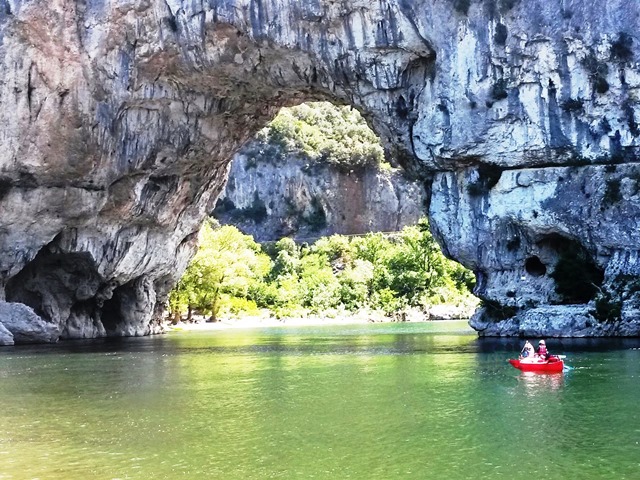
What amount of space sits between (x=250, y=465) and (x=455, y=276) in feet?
253

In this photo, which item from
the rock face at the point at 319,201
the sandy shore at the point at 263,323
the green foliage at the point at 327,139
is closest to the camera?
the sandy shore at the point at 263,323

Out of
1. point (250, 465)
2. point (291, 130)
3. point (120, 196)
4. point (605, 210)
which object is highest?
point (291, 130)

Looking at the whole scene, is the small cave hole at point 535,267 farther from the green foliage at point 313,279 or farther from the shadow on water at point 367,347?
the green foliage at point 313,279

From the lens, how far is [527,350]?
25875 millimetres

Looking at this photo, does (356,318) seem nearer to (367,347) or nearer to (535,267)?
(535,267)

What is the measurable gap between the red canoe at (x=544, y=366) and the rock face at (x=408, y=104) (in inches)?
495

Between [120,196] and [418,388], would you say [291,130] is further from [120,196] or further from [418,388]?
[418,388]

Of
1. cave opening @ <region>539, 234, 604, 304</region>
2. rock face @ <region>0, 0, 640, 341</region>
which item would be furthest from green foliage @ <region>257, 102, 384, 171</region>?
cave opening @ <region>539, 234, 604, 304</region>

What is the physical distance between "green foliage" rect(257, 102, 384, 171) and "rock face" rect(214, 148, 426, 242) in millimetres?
1599

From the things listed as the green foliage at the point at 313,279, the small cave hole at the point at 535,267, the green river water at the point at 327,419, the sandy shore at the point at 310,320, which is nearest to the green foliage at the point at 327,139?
the green foliage at the point at 313,279

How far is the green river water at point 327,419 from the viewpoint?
12.9 m

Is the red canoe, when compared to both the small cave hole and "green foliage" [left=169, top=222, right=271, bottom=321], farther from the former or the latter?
"green foliage" [left=169, top=222, right=271, bottom=321]

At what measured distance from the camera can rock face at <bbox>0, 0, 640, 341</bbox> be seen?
3806 cm

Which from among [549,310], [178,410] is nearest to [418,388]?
[178,410]
